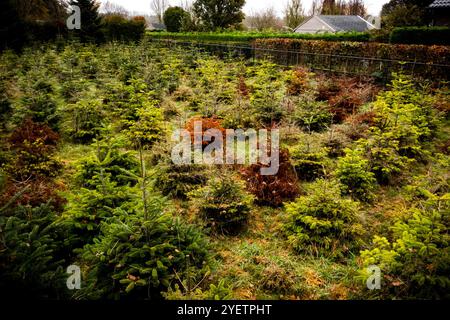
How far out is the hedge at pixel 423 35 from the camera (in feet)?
52.2

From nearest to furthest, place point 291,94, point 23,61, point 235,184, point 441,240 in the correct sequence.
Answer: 1. point 441,240
2. point 235,184
3. point 291,94
4. point 23,61

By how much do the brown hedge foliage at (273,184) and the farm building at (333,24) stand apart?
131ft

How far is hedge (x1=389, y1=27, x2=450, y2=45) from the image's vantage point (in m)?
15.9

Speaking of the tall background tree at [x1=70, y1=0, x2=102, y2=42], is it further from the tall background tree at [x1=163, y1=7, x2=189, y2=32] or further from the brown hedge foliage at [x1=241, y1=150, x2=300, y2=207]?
the brown hedge foliage at [x1=241, y1=150, x2=300, y2=207]

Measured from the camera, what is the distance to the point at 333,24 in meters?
41.2

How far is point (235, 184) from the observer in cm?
522

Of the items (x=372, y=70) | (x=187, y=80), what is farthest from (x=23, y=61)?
(x=372, y=70)

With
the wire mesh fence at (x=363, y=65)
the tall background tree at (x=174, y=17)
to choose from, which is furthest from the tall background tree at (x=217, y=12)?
the wire mesh fence at (x=363, y=65)

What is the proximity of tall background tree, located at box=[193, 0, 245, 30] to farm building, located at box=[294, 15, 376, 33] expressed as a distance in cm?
1239

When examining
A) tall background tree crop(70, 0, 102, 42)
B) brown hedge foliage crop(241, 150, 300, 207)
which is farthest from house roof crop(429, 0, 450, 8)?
tall background tree crop(70, 0, 102, 42)

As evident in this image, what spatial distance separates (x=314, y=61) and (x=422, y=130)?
8.67 m

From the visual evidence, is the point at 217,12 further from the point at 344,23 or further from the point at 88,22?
the point at 344,23

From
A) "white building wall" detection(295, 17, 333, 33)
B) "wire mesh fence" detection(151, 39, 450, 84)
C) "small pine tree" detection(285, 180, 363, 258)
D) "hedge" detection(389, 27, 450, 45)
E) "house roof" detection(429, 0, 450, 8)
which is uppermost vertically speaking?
"white building wall" detection(295, 17, 333, 33)

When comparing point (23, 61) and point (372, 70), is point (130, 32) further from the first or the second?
point (372, 70)
